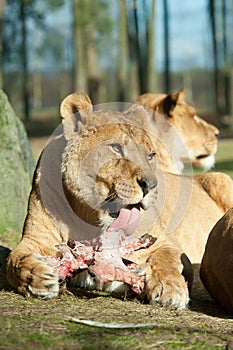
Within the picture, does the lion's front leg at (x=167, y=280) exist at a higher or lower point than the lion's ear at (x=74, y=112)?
lower

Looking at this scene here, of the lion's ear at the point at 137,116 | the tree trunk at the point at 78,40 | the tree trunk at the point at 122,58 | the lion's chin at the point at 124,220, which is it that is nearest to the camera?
the lion's chin at the point at 124,220

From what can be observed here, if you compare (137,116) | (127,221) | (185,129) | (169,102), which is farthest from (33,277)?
(185,129)

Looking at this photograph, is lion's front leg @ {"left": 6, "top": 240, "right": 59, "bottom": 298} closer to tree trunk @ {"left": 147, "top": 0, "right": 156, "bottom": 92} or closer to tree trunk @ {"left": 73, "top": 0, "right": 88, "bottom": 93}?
tree trunk @ {"left": 147, "top": 0, "right": 156, "bottom": 92}

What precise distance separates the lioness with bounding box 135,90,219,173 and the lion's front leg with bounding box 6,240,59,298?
13.9 ft

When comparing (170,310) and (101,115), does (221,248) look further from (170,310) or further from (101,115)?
(101,115)

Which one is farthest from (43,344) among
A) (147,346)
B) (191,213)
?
(191,213)

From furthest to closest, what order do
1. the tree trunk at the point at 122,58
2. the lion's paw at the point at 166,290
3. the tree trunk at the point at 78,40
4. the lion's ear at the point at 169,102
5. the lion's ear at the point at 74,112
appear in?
the tree trunk at the point at 122,58 < the tree trunk at the point at 78,40 < the lion's ear at the point at 169,102 < the lion's ear at the point at 74,112 < the lion's paw at the point at 166,290

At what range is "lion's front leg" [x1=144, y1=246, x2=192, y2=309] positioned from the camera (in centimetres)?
440

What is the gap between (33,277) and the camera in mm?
4426

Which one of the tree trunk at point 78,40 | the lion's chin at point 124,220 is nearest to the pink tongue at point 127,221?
the lion's chin at point 124,220

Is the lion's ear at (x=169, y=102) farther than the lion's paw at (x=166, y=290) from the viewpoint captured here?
Yes

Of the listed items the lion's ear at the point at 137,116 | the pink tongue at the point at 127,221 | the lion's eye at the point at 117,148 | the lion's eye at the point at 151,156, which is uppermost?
the lion's ear at the point at 137,116

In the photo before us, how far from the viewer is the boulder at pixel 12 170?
6.72 meters

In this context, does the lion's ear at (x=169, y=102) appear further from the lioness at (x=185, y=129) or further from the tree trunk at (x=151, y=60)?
the tree trunk at (x=151, y=60)
